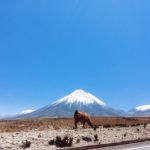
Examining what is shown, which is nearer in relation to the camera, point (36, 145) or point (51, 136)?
point (36, 145)

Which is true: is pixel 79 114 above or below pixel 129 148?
above

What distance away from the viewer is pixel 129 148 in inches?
781

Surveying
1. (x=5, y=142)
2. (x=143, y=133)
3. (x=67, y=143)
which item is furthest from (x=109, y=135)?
(x=5, y=142)

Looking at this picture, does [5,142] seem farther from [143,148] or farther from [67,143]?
[143,148]

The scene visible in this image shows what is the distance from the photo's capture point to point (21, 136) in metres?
23.5

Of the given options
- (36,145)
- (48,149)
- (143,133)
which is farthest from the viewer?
(143,133)

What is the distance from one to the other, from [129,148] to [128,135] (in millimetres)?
8762

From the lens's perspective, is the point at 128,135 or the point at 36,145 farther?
the point at 128,135

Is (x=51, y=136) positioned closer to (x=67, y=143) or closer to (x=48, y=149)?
(x=67, y=143)

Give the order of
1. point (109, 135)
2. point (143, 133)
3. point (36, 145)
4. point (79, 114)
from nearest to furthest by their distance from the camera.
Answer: point (36, 145) < point (109, 135) < point (143, 133) < point (79, 114)

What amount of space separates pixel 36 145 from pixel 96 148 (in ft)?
11.2

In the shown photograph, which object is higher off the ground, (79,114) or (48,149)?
(79,114)

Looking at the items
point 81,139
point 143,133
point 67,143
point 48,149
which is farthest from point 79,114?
point 48,149

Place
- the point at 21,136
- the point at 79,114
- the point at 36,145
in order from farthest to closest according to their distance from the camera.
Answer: the point at 79,114 → the point at 21,136 → the point at 36,145
